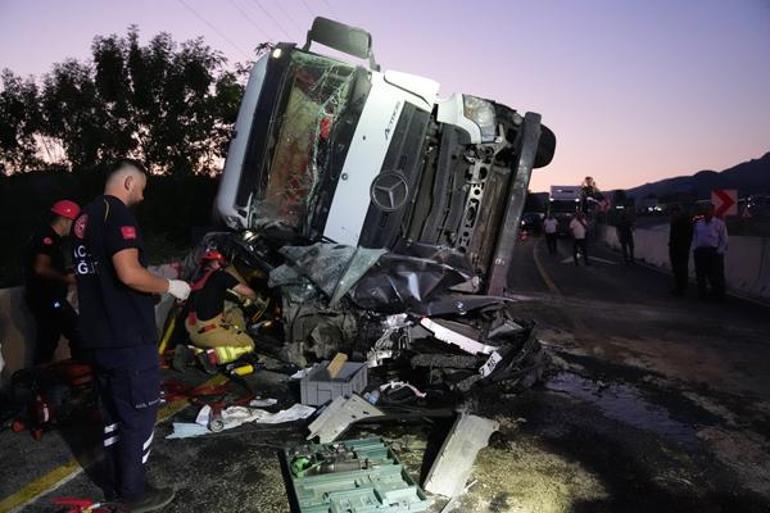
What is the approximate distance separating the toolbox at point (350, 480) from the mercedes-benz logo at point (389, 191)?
2227 mm

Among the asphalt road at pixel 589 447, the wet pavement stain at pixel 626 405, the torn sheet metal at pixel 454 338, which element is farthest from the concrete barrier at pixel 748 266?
the torn sheet metal at pixel 454 338

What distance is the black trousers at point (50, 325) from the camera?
448cm

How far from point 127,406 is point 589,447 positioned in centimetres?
269

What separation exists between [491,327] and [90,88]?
13.0 m

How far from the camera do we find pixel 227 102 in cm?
1382

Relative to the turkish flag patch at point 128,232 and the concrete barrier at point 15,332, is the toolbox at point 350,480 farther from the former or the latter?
the concrete barrier at point 15,332

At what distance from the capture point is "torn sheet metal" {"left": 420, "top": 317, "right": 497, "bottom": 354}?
4.62 m

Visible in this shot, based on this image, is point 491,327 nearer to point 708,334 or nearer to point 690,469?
point 690,469

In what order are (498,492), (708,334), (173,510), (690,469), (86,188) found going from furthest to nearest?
(86,188) → (708,334) → (690,469) → (498,492) → (173,510)

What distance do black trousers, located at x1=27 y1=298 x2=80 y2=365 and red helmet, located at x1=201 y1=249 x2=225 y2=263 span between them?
1160 millimetres

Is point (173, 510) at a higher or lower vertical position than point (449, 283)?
lower

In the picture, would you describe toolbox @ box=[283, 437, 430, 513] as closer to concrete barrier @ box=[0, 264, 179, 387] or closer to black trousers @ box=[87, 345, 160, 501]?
black trousers @ box=[87, 345, 160, 501]

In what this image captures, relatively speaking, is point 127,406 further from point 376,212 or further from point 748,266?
point 748,266

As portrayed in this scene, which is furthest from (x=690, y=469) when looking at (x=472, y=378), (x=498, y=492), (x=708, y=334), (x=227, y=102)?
(x=227, y=102)
